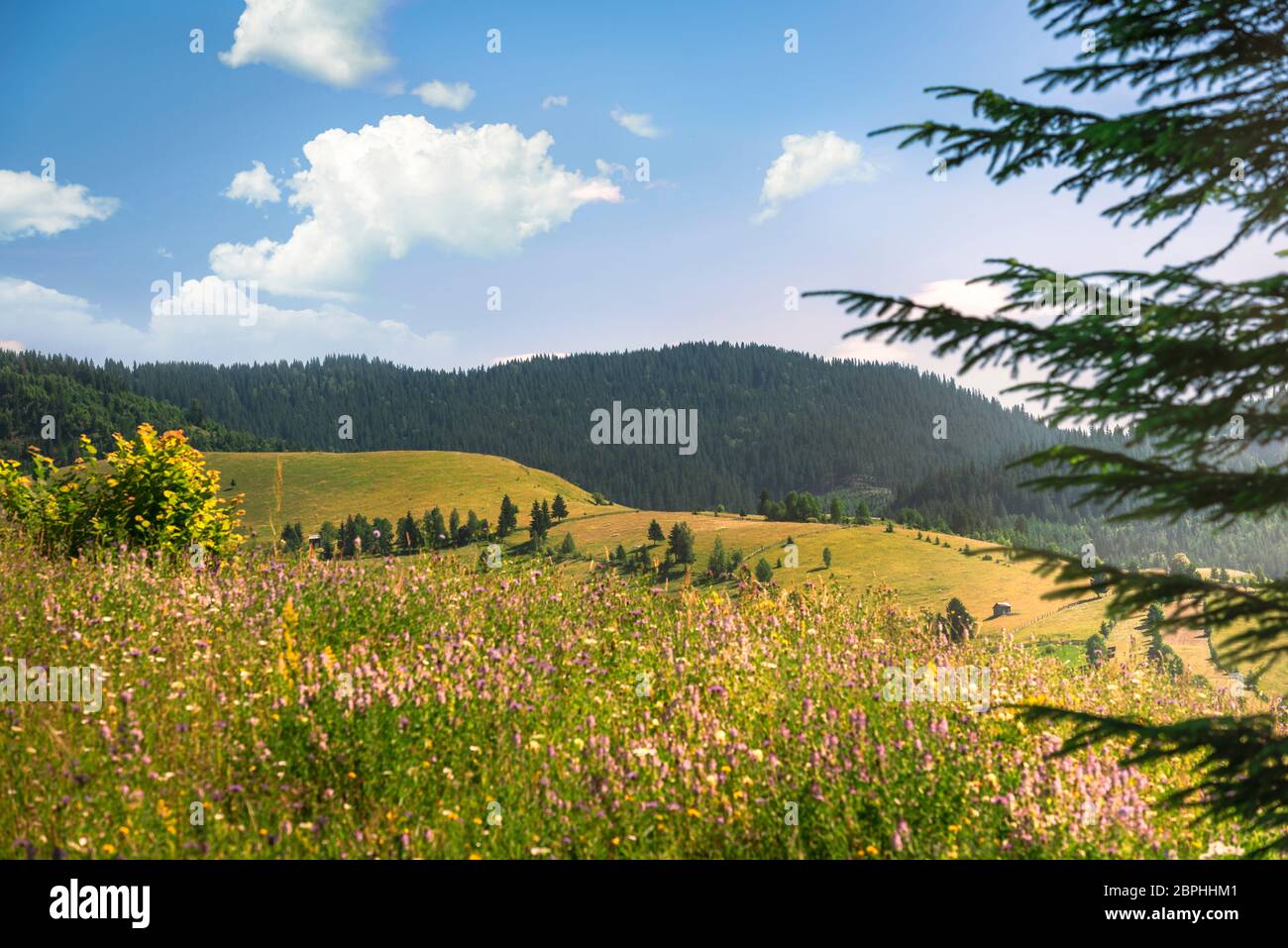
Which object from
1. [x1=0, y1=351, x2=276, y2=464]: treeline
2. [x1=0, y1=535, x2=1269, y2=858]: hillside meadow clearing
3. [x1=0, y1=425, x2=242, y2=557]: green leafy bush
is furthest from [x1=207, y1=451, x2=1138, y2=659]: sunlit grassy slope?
[x1=0, y1=535, x2=1269, y2=858]: hillside meadow clearing

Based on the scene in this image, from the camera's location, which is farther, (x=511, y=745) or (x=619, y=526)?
(x=619, y=526)

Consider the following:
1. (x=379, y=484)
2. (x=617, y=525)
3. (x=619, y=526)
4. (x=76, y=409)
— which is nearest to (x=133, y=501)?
(x=619, y=526)

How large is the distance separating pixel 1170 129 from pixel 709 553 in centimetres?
9722

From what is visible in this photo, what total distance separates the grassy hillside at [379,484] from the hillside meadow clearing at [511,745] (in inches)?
4447

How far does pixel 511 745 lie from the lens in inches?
217

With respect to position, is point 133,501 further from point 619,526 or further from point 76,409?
point 76,409

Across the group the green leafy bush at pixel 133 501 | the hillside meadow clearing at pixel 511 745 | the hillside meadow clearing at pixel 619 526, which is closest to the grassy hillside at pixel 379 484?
the hillside meadow clearing at pixel 619 526

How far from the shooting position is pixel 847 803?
16.5 ft

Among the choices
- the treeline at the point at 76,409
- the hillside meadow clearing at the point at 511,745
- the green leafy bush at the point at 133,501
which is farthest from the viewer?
the treeline at the point at 76,409

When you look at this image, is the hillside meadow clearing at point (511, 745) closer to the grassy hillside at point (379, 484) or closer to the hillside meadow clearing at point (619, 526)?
the hillside meadow clearing at point (619, 526)

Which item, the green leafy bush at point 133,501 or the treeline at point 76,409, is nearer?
the green leafy bush at point 133,501

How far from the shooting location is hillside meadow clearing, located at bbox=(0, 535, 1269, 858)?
4.68 m

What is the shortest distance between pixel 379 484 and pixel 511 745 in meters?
136

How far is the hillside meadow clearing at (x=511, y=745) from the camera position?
4.68 m
